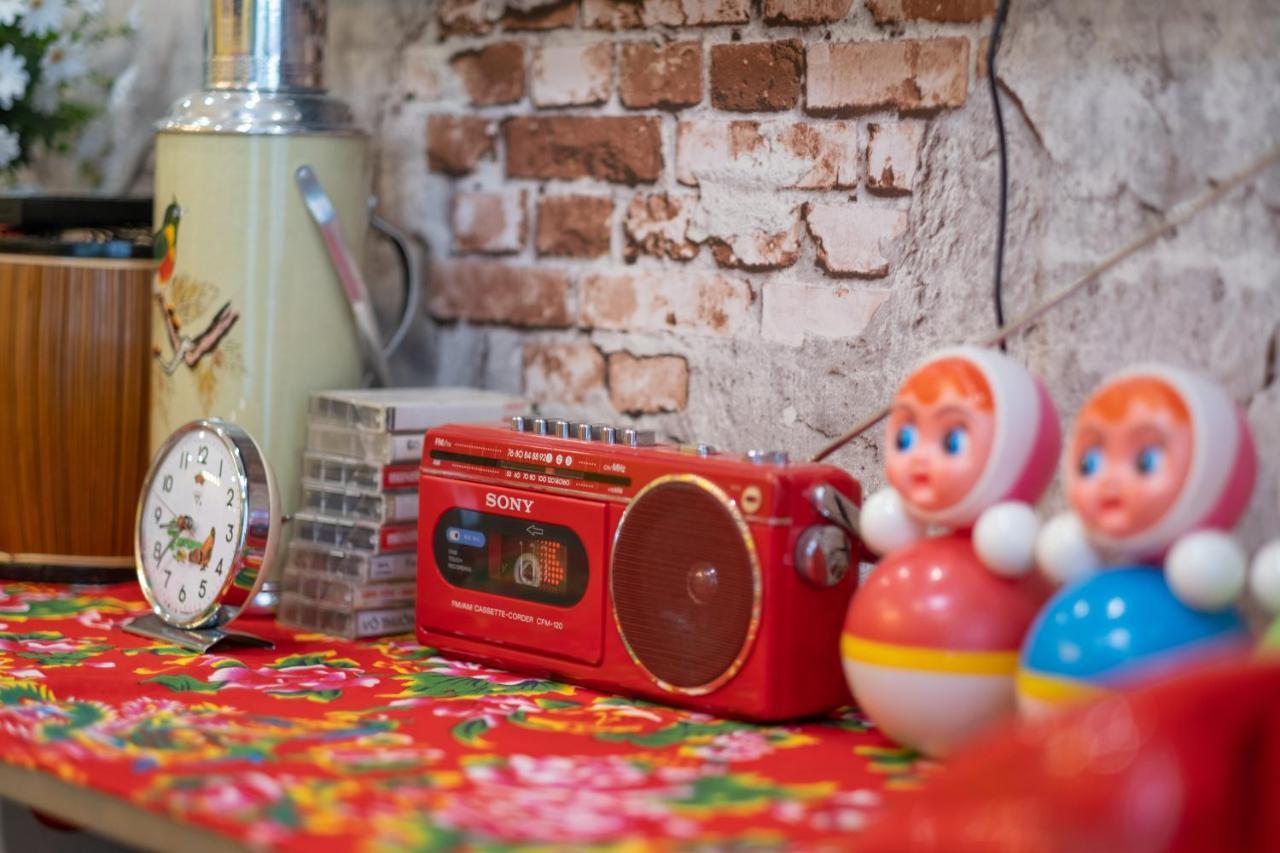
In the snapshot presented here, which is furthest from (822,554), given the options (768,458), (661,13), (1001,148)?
(661,13)

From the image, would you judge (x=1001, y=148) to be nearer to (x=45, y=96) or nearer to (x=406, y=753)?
(x=406, y=753)

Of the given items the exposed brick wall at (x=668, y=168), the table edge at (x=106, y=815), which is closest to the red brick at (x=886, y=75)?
the exposed brick wall at (x=668, y=168)

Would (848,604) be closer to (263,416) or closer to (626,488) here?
(626,488)

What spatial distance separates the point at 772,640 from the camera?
3.40ft

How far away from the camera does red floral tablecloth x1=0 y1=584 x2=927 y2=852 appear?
2.76ft

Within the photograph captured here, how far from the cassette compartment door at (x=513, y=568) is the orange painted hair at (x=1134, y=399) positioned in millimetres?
356

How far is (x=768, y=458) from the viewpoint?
3.50 feet

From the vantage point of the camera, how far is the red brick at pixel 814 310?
123 cm

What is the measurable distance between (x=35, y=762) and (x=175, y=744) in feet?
0.25

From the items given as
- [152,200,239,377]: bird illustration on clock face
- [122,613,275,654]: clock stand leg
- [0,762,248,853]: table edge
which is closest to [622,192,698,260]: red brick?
[152,200,239,377]: bird illustration on clock face

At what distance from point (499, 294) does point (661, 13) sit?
11.5 inches

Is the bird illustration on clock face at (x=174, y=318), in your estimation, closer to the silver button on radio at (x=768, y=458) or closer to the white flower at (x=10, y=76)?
the white flower at (x=10, y=76)

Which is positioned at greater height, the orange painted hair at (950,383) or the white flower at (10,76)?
the white flower at (10,76)

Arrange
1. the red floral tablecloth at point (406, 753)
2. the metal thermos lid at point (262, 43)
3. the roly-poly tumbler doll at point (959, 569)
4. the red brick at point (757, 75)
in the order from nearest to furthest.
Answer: the red floral tablecloth at point (406, 753) < the roly-poly tumbler doll at point (959, 569) < the red brick at point (757, 75) < the metal thermos lid at point (262, 43)
